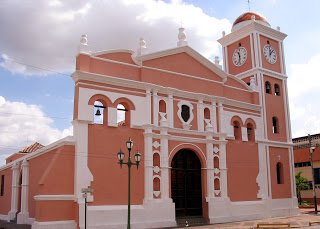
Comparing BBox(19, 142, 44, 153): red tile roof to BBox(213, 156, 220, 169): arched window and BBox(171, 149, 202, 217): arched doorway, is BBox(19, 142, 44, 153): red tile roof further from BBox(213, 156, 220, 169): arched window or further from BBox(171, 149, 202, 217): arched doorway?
BBox(213, 156, 220, 169): arched window

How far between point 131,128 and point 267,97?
12.5m

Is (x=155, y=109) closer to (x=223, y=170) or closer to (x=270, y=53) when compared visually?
(x=223, y=170)

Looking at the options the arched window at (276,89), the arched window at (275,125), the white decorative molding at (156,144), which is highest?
the arched window at (276,89)

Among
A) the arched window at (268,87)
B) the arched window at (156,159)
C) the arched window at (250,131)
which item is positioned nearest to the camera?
the arched window at (156,159)

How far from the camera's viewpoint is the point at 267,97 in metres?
29.3

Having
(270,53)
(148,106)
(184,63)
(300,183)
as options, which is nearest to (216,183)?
(148,106)

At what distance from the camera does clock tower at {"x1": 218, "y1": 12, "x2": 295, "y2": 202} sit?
28.4 meters

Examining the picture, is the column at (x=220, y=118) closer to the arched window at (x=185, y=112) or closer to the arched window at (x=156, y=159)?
the arched window at (x=185, y=112)

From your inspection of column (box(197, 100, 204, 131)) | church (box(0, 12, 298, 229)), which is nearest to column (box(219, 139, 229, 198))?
church (box(0, 12, 298, 229))

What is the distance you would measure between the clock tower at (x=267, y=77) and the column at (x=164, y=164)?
8381 millimetres

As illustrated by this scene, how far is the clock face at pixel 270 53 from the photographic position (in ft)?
99.0

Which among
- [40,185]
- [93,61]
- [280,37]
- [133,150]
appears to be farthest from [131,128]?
[280,37]

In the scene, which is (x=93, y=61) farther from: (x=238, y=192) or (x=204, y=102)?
(x=238, y=192)

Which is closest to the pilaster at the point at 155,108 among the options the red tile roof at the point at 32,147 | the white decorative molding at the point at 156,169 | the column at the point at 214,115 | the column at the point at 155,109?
the column at the point at 155,109
